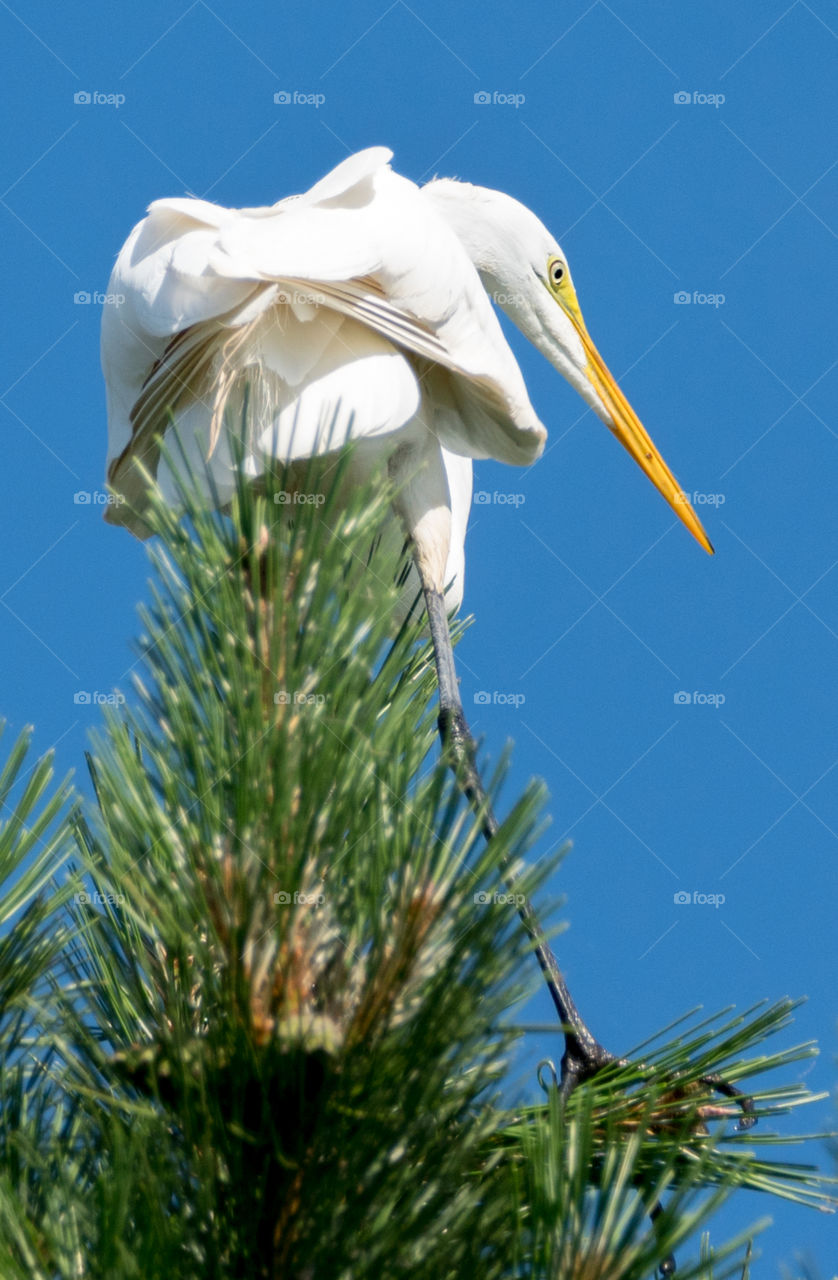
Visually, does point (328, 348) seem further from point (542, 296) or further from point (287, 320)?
point (542, 296)

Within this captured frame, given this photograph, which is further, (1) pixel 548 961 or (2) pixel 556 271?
(2) pixel 556 271

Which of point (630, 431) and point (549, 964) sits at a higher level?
point (630, 431)

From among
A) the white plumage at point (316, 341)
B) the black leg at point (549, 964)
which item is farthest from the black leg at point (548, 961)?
the white plumage at point (316, 341)

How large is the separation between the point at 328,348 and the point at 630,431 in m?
1.41

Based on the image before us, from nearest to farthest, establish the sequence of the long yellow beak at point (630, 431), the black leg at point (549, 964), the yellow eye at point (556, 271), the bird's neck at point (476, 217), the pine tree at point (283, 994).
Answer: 1. the pine tree at point (283, 994)
2. the black leg at point (549, 964)
3. the bird's neck at point (476, 217)
4. the yellow eye at point (556, 271)
5. the long yellow beak at point (630, 431)

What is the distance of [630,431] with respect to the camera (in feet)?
12.6

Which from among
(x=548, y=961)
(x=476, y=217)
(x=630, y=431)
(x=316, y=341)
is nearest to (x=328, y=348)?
(x=316, y=341)

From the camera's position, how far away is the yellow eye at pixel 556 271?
359 centimetres

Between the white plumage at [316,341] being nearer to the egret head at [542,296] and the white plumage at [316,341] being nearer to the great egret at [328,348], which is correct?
the great egret at [328,348]

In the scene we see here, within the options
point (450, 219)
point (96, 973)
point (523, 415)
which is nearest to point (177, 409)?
point (523, 415)

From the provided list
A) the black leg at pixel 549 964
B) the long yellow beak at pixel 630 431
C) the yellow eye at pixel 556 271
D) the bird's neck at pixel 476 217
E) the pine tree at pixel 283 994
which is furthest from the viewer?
the long yellow beak at pixel 630 431

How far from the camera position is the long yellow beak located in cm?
380

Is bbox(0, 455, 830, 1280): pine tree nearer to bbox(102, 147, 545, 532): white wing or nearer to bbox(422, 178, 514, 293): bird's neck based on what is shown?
bbox(102, 147, 545, 532): white wing

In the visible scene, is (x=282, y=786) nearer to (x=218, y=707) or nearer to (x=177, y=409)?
(x=218, y=707)
